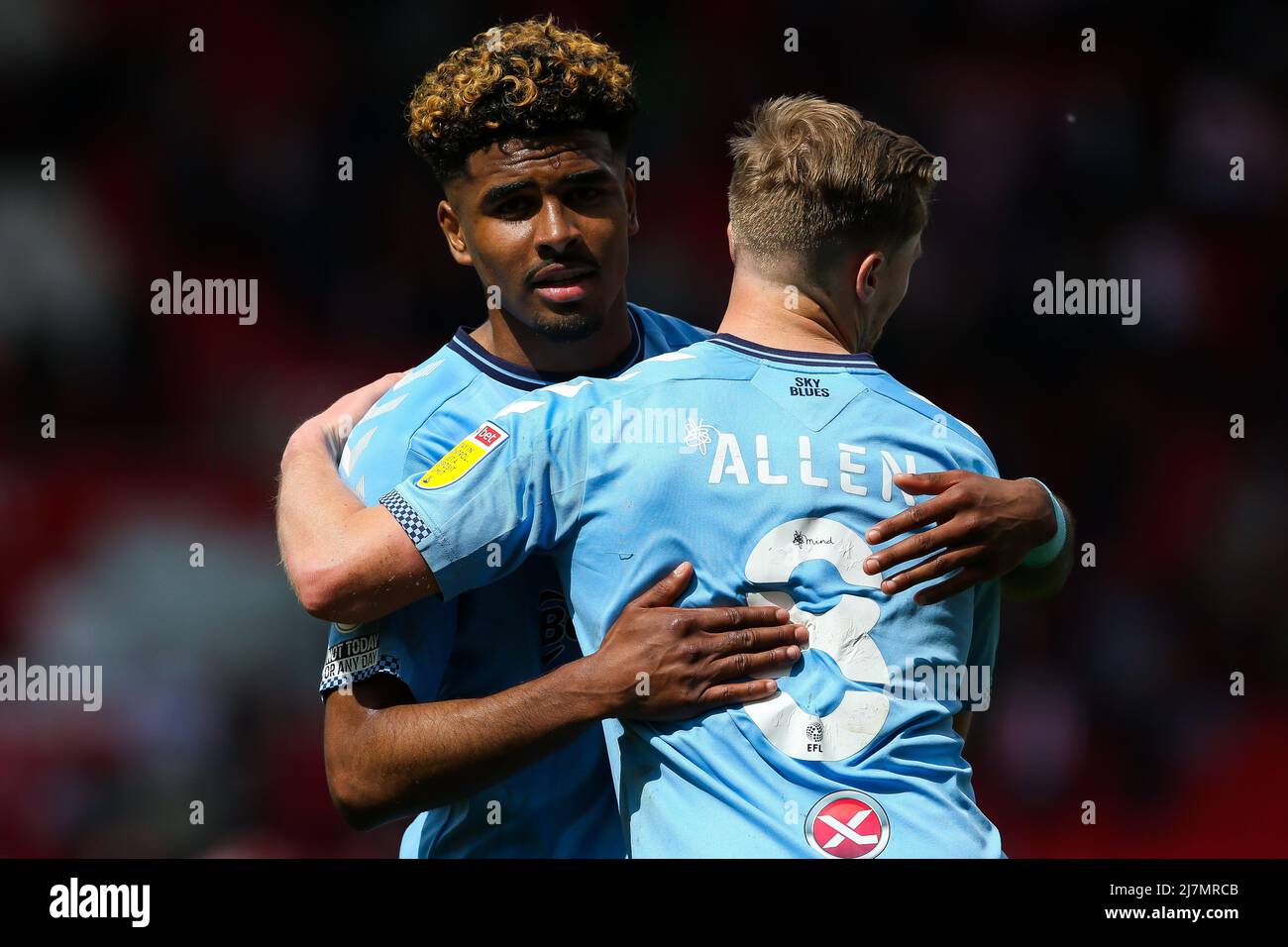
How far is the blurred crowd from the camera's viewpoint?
6.29m

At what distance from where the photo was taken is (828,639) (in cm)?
251

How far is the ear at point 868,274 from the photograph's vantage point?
2688 mm

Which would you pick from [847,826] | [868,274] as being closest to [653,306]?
[868,274]

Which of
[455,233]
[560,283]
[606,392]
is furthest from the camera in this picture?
[455,233]

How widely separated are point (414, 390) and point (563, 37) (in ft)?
2.75

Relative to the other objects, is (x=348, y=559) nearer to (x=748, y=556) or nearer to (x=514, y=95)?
(x=748, y=556)

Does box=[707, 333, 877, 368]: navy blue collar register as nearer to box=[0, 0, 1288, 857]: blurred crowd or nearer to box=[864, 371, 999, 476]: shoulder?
box=[864, 371, 999, 476]: shoulder

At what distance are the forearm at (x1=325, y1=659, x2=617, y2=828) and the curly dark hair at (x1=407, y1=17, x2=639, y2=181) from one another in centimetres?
115

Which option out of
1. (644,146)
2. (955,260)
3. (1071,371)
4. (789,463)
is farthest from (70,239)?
(789,463)

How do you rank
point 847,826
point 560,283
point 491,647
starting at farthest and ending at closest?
point 560,283, point 491,647, point 847,826

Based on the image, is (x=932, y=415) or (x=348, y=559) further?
(x=932, y=415)

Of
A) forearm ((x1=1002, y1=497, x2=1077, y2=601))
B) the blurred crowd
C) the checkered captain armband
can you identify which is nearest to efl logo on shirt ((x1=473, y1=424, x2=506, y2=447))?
the checkered captain armband

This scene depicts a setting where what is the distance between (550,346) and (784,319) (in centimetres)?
65

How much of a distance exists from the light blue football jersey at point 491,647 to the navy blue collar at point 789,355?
59cm
